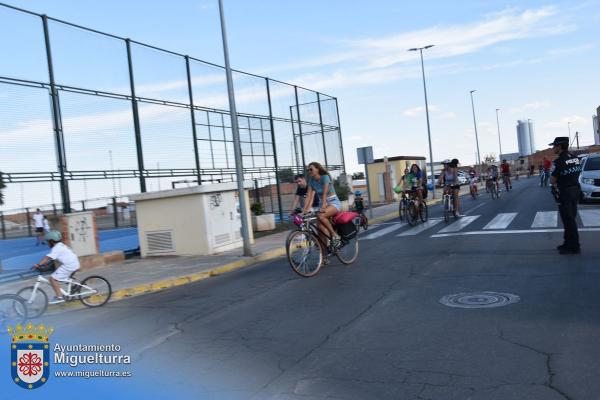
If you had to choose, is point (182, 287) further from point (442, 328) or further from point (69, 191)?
point (442, 328)

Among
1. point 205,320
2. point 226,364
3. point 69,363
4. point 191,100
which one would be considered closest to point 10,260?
point 191,100

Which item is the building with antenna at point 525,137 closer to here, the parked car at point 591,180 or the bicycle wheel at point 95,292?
the parked car at point 591,180

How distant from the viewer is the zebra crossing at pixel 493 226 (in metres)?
12.7

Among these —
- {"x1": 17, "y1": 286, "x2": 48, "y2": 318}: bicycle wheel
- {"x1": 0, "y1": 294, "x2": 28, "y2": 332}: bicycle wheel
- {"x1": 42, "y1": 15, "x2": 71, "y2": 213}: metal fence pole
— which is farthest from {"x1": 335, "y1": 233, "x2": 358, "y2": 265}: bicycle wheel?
{"x1": 42, "y1": 15, "x2": 71, "y2": 213}: metal fence pole

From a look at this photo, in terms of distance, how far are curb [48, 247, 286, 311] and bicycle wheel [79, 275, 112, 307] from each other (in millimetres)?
220

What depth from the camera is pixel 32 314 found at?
7730mm

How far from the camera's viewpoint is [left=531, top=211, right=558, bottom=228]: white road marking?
13228 millimetres

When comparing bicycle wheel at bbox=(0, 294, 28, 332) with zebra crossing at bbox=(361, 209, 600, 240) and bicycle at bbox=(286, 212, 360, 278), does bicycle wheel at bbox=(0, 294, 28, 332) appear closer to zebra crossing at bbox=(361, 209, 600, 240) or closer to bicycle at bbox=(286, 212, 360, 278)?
bicycle at bbox=(286, 212, 360, 278)

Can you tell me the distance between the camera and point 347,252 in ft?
33.6

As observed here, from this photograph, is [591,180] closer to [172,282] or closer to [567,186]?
[567,186]

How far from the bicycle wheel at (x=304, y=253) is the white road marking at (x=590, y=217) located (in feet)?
22.5

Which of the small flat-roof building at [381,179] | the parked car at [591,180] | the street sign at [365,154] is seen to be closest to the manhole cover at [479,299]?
the parked car at [591,180]

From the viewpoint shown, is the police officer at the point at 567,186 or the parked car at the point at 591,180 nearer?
the police officer at the point at 567,186

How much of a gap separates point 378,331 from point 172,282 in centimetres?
573
